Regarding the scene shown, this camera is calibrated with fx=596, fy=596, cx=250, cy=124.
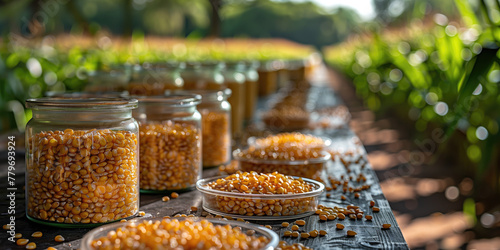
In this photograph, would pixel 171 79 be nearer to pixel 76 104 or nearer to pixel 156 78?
pixel 156 78

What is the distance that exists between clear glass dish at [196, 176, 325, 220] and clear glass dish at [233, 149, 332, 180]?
1.14 ft

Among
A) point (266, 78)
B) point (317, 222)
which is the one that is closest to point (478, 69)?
point (317, 222)

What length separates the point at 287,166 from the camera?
164 cm

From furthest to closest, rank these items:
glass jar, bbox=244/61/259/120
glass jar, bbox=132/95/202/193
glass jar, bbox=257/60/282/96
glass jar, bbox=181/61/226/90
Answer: glass jar, bbox=257/60/282/96 < glass jar, bbox=244/61/259/120 < glass jar, bbox=181/61/226/90 < glass jar, bbox=132/95/202/193

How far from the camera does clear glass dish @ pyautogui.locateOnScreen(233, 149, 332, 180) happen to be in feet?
5.34

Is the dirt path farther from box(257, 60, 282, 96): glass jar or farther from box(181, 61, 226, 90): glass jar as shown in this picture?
box(181, 61, 226, 90): glass jar

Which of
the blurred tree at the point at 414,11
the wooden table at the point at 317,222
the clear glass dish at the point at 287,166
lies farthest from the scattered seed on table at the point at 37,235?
the blurred tree at the point at 414,11

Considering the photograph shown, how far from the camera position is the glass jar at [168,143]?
4.73ft

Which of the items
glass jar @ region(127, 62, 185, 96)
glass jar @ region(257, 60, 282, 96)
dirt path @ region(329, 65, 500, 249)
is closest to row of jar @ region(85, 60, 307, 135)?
glass jar @ region(127, 62, 185, 96)

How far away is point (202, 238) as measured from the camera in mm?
919

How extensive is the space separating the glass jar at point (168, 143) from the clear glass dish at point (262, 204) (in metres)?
0.21

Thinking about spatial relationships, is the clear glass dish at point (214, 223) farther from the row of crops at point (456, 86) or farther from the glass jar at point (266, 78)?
the glass jar at point (266, 78)

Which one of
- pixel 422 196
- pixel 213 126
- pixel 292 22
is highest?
pixel 292 22

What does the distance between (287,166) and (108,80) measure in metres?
0.70
